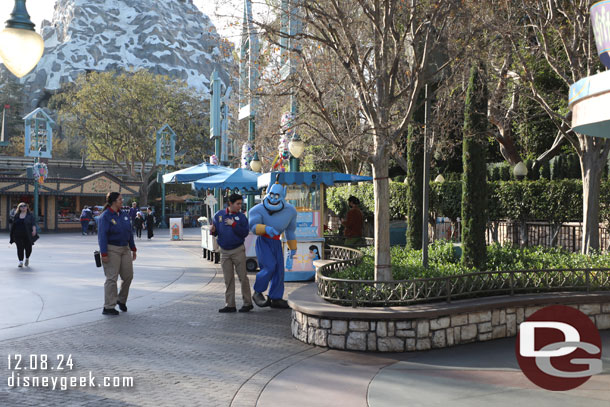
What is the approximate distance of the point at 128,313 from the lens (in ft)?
30.8

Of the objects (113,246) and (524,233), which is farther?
(524,233)

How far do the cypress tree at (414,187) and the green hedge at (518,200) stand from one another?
5.83ft

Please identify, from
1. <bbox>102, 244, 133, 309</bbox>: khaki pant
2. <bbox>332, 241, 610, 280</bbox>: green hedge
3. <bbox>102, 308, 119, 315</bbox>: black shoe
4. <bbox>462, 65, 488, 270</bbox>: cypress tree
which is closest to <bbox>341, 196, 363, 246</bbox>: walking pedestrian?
<bbox>332, 241, 610, 280</bbox>: green hedge

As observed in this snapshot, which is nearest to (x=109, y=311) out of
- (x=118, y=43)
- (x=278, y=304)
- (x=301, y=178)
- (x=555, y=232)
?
(x=278, y=304)

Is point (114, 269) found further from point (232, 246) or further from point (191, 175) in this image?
point (191, 175)

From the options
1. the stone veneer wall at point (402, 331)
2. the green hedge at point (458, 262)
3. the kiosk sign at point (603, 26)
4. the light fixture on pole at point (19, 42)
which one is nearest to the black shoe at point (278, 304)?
the green hedge at point (458, 262)

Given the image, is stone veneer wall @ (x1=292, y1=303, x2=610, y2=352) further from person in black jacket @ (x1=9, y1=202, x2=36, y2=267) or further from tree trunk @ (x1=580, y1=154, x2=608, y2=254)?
person in black jacket @ (x1=9, y1=202, x2=36, y2=267)

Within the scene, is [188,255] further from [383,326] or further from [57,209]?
[57,209]

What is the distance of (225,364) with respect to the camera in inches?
252

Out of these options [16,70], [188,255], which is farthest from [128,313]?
[188,255]

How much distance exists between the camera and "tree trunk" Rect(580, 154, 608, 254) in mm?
11523

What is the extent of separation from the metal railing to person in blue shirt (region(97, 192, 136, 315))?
3.26 metres

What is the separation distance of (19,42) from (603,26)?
14.7 ft

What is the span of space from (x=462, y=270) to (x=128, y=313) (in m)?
5.32
